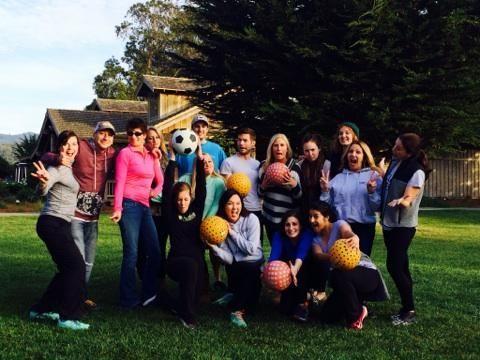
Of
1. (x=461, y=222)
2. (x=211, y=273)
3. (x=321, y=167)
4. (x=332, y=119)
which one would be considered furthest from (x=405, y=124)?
(x=321, y=167)

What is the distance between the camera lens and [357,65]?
1692cm

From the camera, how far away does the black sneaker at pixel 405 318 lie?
18.6 feet

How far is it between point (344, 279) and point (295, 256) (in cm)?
59

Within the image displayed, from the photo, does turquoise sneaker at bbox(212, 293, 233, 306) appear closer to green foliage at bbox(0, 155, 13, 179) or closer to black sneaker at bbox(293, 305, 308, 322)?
black sneaker at bbox(293, 305, 308, 322)

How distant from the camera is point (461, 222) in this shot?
1905 centimetres

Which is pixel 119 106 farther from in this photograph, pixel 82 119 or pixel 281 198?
pixel 281 198

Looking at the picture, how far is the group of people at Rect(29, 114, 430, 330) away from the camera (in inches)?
216

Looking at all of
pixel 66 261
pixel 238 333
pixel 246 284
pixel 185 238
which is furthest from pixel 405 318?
pixel 66 261

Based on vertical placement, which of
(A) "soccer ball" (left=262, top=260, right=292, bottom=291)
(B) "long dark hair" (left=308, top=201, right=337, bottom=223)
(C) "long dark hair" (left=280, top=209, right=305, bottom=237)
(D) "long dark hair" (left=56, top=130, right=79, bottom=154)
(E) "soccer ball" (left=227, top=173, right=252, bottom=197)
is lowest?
(A) "soccer ball" (left=262, top=260, right=292, bottom=291)

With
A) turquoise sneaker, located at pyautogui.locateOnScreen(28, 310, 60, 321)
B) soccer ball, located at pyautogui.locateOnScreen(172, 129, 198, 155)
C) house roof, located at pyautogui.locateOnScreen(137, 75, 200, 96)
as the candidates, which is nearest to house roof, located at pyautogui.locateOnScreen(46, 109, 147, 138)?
house roof, located at pyautogui.locateOnScreen(137, 75, 200, 96)

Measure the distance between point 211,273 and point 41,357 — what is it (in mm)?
4395

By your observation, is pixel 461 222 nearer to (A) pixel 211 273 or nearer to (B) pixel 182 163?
(A) pixel 211 273

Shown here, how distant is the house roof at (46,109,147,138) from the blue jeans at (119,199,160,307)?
24.5 m

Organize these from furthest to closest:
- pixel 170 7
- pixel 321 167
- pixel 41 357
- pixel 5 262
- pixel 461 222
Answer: pixel 170 7 → pixel 461 222 → pixel 5 262 → pixel 321 167 → pixel 41 357
